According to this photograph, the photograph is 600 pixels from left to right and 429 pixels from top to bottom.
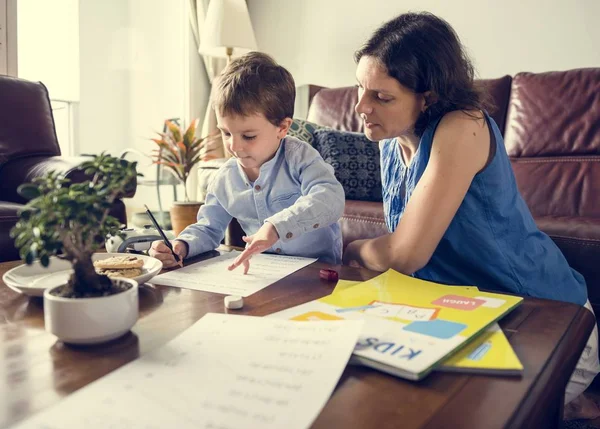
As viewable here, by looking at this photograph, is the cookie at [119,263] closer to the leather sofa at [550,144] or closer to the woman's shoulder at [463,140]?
the woman's shoulder at [463,140]

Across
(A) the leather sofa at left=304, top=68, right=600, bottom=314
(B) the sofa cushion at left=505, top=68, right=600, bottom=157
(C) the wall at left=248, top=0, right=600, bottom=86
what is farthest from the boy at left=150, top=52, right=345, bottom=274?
(C) the wall at left=248, top=0, right=600, bottom=86

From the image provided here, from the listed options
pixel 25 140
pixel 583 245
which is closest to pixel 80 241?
pixel 583 245

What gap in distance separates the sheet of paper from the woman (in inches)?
7.7

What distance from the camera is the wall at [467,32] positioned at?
100 inches

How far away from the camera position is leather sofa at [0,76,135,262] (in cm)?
204

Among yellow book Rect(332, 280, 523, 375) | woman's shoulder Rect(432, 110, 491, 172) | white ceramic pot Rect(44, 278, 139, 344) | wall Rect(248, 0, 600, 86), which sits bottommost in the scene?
yellow book Rect(332, 280, 523, 375)

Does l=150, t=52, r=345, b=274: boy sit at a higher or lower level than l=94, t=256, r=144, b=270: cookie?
higher

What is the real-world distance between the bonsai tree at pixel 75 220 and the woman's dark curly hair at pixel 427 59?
65 centimetres

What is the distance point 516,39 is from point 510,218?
81.6 inches

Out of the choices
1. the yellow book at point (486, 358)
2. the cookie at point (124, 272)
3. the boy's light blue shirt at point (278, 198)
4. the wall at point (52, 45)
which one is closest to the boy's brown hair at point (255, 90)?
the boy's light blue shirt at point (278, 198)

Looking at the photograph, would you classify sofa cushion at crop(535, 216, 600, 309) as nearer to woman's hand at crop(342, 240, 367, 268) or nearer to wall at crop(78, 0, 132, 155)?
woman's hand at crop(342, 240, 367, 268)

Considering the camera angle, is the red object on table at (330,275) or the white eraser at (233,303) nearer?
the white eraser at (233,303)

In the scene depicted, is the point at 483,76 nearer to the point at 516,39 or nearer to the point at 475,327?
the point at 516,39

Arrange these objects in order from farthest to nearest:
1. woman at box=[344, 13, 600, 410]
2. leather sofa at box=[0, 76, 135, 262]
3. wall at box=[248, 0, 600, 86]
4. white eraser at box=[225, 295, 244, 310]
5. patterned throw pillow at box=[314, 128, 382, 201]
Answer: wall at box=[248, 0, 600, 86] < patterned throw pillow at box=[314, 128, 382, 201] < leather sofa at box=[0, 76, 135, 262] < woman at box=[344, 13, 600, 410] < white eraser at box=[225, 295, 244, 310]
